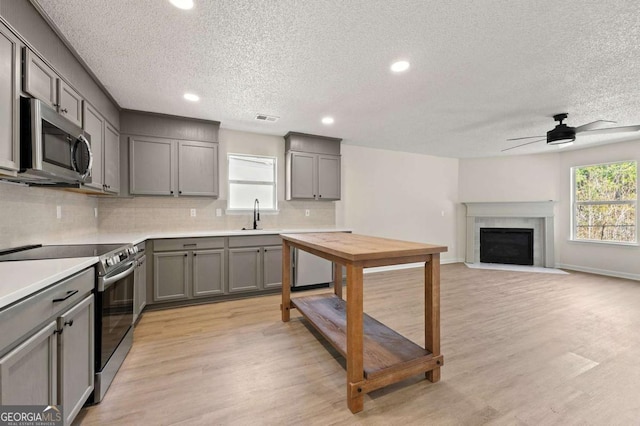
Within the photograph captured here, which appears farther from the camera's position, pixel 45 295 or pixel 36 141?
pixel 36 141

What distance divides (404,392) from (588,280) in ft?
17.0

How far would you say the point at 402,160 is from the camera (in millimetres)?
5789

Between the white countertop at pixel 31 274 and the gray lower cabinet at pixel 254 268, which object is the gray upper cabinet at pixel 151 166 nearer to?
the gray lower cabinet at pixel 254 268

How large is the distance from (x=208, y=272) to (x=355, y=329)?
247cm

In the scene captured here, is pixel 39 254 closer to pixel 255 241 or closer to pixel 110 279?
pixel 110 279

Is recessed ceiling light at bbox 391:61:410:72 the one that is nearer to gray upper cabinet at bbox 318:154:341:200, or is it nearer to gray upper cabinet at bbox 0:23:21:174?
gray upper cabinet at bbox 318:154:341:200

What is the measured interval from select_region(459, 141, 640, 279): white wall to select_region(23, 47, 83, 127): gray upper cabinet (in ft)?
23.0

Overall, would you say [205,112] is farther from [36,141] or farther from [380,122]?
[380,122]

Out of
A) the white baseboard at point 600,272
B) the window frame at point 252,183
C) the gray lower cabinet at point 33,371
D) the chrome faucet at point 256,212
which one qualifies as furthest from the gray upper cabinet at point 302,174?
the white baseboard at point 600,272

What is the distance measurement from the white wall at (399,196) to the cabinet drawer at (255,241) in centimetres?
163

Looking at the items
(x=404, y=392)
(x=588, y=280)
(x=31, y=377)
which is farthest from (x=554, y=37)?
(x=588, y=280)

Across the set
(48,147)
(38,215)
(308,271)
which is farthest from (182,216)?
(48,147)

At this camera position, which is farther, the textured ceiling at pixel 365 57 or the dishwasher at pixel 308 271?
the dishwasher at pixel 308 271

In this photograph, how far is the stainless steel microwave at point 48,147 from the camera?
1587mm
